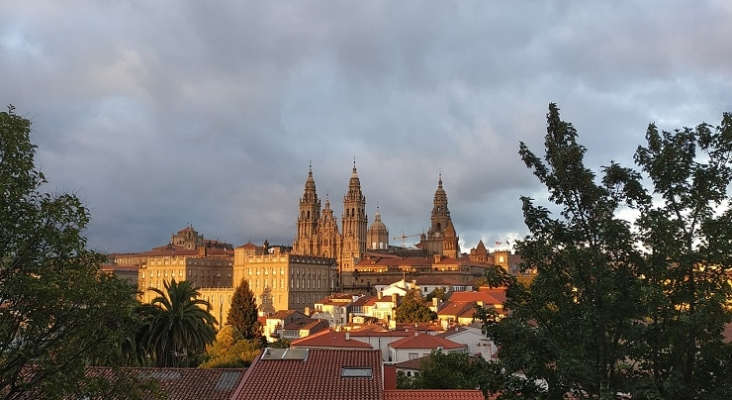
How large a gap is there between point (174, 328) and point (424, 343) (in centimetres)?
1931

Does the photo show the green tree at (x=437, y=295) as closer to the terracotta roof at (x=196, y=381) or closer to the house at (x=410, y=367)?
the house at (x=410, y=367)

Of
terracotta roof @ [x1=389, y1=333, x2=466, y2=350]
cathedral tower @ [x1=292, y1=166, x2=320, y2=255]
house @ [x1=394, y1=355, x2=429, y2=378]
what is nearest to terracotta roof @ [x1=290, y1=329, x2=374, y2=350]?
terracotta roof @ [x1=389, y1=333, x2=466, y2=350]

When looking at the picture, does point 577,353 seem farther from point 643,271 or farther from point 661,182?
point 661,182

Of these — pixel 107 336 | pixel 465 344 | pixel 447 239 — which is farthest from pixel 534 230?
pixel 447 239

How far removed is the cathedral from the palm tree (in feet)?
332

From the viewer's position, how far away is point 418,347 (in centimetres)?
4228

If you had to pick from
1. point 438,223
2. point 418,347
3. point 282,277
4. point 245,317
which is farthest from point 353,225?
point 418,347

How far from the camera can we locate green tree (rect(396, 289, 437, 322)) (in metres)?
68.9

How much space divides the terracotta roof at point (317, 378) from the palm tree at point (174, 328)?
207 inches

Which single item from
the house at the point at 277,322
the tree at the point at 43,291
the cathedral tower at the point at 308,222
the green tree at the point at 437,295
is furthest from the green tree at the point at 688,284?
the cathedral tower at the point at 308,222

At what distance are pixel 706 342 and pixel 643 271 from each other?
1278 millimetres

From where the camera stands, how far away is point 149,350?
28156 mm

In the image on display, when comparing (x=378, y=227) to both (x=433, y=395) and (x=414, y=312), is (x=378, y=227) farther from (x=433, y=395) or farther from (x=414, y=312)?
(x=433, y=395)

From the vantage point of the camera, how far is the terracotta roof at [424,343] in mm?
42000
